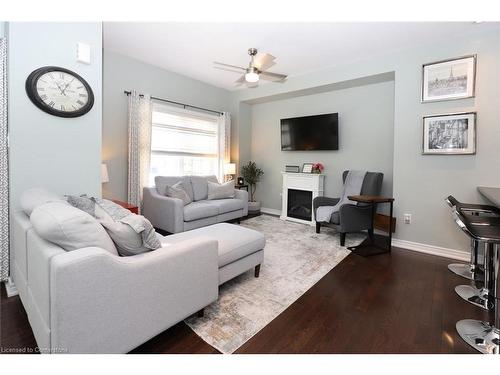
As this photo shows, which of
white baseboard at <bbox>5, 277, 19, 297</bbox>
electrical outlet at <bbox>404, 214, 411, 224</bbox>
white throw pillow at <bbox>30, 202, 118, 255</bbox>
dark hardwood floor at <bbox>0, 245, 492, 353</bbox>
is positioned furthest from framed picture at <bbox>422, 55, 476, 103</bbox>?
white baseboard at <bbox>5, 277, 19, 297</bbox>

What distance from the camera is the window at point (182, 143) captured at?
A: 168 inches

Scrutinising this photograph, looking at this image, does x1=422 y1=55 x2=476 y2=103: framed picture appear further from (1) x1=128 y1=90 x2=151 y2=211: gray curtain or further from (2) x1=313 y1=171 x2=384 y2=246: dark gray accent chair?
(1) x1=128 y1=90 x2=151 y2=211: gray curtain

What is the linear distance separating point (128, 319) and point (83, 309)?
245mm

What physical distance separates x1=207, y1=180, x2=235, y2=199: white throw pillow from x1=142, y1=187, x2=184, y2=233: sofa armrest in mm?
904

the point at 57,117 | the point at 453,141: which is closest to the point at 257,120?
the point at 453,141

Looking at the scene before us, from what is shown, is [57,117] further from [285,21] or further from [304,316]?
[304,316]

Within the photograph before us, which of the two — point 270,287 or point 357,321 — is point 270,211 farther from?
point 357,321

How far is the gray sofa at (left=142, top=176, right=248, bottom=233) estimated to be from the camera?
3.48 meters

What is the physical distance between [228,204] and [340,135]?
2.40m

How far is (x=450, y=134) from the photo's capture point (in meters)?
2.97

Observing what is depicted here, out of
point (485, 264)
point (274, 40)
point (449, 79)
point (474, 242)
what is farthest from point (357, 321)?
point (274, 40)

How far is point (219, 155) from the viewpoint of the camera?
5254 millimetres

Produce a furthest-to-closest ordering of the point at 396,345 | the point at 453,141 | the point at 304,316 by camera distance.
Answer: the point at 453,141 < the point at 304,316 < the point at 396,345

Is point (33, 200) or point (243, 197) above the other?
point (33, 200)
